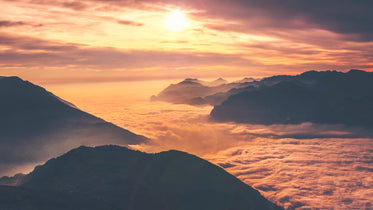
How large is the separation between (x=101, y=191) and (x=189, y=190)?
30968mm

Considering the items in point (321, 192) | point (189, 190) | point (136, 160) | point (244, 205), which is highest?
point (136, 160)

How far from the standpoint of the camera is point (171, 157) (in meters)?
120

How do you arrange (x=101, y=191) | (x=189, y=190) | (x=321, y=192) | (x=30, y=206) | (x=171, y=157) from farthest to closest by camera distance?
(x=321, y=192) → (x=171, y=157) → (x=189, y=190) → (x=101, y=191) → (x=30, y=206)

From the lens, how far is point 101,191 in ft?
307

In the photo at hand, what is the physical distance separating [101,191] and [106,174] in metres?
10.5

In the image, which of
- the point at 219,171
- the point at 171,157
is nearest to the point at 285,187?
the point at 219,171

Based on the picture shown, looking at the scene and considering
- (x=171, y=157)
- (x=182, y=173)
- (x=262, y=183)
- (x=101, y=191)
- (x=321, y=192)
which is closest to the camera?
(x=101, y=191)

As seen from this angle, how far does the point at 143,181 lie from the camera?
338ft

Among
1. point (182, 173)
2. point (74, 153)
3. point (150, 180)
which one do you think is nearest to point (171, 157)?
point (182, 173)

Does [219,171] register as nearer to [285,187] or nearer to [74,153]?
[74,153]

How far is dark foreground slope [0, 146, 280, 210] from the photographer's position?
9356 centimetres

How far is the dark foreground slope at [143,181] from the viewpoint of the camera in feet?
307

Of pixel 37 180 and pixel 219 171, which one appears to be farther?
pixel 219 171

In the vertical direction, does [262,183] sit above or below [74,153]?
below
